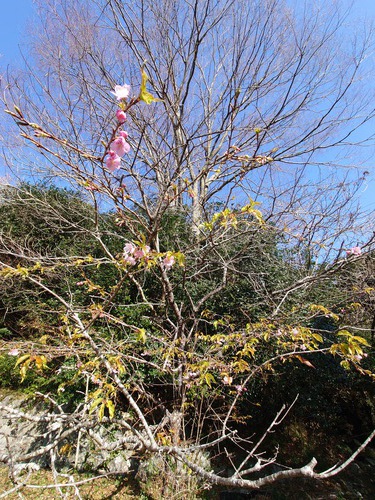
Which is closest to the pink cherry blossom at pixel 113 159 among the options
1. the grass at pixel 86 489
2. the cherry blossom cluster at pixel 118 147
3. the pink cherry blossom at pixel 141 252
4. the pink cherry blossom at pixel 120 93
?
the cherry blossom cluster at pixel 118 147

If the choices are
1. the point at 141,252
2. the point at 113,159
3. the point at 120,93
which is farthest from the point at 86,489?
the point at 120,93

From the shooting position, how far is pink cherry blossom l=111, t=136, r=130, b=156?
116 cm

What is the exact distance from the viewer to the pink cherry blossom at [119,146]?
1.16 meters

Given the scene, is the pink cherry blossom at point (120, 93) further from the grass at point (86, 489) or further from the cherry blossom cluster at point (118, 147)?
the grass at point (86, 489)

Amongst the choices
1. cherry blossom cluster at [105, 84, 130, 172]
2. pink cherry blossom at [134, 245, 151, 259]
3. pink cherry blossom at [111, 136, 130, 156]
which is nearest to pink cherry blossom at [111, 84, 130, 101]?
cherry blossom cluster at [105, 84, 130, 172]

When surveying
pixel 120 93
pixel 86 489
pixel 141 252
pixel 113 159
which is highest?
pixel 120 93

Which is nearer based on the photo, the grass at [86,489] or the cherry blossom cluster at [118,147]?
the cherry blossom cluster at [118,147]

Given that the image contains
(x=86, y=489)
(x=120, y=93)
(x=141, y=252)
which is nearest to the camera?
(x=120, y=93)

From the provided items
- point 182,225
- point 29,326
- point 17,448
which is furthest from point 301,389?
point 29,326

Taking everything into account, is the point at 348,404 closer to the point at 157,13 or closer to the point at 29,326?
the point at 29,326

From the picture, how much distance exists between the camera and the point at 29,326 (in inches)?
195

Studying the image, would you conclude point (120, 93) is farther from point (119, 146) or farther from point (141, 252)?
point (141, 252)

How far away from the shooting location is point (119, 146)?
118cm

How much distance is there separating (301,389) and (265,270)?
1.70m
